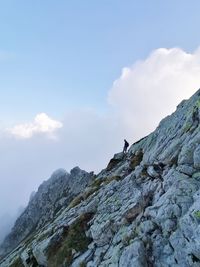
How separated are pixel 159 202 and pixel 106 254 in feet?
20.7

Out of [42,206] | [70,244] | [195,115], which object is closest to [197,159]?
[195,115]

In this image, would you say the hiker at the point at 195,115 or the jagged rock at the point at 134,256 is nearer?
the jagged rock at the point at 134,256

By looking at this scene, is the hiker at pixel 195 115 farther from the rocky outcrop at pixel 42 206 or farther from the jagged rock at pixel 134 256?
the rocky outcrop at pixel 42 206

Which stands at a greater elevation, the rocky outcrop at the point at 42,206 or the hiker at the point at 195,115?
the rocky outcrop at the point at 42,206

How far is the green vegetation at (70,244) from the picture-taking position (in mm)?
35188

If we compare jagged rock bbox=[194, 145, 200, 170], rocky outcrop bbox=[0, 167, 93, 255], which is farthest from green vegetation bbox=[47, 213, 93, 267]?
rocky outcrop bbox=[0, 167, 93, 255]

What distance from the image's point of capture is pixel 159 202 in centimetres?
2856

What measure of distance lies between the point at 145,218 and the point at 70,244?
11.2m

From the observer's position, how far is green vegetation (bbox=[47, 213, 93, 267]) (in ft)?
115

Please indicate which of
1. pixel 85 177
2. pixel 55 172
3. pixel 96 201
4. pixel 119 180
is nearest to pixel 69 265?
pixel 96 201

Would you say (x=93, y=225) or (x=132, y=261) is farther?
(x=93, y=225)

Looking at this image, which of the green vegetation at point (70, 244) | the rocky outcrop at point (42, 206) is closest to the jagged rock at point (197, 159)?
the green vegetation at point (70, 244)

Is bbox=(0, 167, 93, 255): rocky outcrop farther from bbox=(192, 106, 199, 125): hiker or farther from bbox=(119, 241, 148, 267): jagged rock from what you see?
bbox=(119, 241, 148, 267): jagged rock

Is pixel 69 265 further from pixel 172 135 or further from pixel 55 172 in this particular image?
pixel 55 172
